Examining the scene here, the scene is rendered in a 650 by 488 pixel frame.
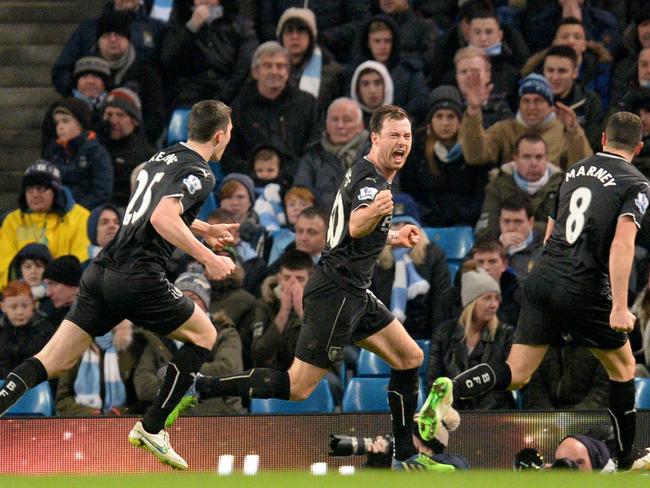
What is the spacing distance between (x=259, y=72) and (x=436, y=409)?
6017 mm

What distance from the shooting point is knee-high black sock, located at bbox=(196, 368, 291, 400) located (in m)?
9.28

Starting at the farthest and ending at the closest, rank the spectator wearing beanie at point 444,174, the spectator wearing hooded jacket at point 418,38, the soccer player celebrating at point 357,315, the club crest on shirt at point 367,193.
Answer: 1. the spectator wearing hooded jacket at point 418,38
2. the spectator wearing beanie at point 444,174
3. the soccer player celebrating at point 357,315
4. the club crest on shirt at point 367,193

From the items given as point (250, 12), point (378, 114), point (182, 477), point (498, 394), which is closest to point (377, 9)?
point (250, 12)

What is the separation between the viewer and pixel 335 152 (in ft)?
44.8

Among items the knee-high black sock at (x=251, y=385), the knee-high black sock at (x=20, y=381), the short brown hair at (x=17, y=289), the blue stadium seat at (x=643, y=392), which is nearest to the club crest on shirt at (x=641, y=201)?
the knee-high black sock at (x=251, y=385)

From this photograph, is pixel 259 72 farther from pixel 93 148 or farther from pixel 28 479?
pixel 28 479

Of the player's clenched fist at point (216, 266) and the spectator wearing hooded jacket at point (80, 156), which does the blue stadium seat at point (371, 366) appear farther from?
the player's clenched fist at point (216, 266)

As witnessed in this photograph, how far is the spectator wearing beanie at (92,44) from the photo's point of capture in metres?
Answer: 15.3

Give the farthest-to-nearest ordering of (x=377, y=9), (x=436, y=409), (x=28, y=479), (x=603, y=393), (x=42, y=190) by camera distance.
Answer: (x=377, y=9) < (x=42, y=190) < (x=603, y=393) < (x=436, y=409) < (x=28, y=479)

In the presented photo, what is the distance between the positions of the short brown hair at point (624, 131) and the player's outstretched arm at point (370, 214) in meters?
1.45

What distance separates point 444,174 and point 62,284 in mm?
3467

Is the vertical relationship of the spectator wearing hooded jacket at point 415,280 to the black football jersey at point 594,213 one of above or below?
below

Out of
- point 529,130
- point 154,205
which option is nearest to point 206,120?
point 154,205

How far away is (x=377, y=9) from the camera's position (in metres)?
15.2
